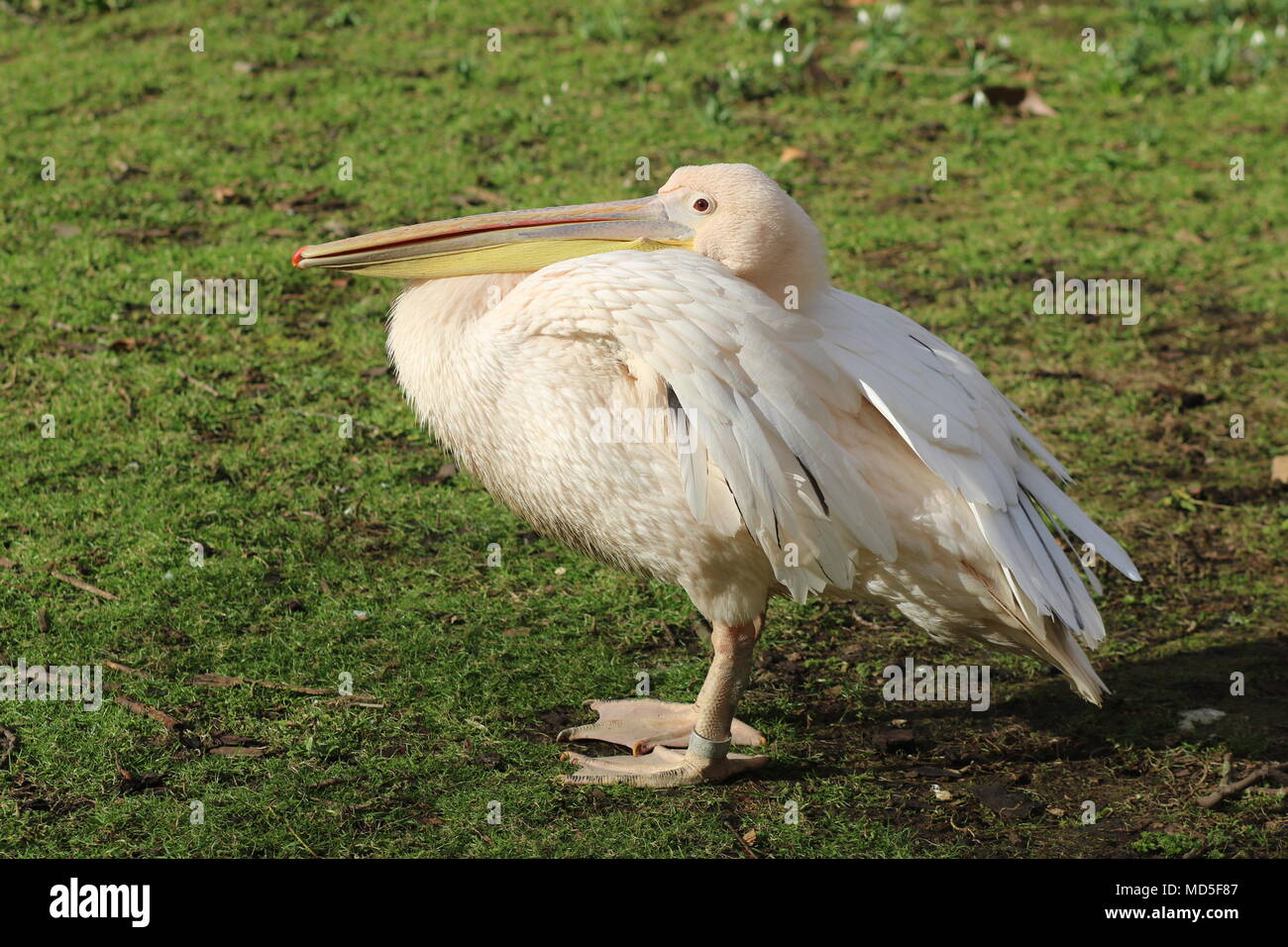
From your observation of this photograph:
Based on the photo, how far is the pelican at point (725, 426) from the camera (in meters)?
3.58

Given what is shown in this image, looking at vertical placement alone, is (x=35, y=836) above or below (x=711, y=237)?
below

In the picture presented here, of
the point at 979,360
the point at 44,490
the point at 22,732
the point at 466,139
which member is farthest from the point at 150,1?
the point at 22,732

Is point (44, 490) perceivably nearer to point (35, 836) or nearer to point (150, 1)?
point (35, 836)

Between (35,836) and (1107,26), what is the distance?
8.93 metres

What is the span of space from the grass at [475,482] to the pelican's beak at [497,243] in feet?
3.87

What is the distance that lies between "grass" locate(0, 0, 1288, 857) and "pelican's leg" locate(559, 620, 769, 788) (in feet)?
0.21

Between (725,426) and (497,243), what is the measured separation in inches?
38.2

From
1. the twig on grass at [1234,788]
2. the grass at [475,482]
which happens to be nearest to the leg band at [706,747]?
the grass at [475,482]

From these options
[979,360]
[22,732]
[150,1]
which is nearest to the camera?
[22,732]

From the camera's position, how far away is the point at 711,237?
389 cm

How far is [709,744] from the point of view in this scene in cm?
388
